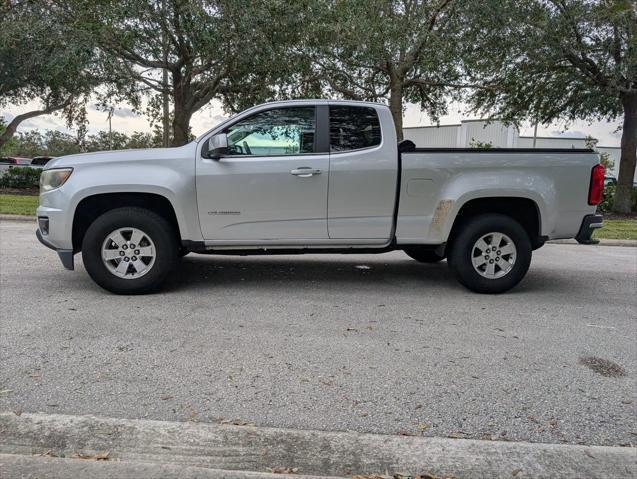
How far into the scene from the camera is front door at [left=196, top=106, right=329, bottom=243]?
5.41 m

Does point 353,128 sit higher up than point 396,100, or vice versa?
point 396,100

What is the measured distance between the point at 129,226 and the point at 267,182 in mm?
1471

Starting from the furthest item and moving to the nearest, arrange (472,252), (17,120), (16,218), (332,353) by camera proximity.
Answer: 1. (17,120)
2. (16,218)
3. (472,252)
4. (332,353)

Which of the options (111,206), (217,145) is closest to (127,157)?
(111,206)

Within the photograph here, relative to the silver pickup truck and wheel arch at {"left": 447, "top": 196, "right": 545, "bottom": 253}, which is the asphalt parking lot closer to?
the silver pickup truck

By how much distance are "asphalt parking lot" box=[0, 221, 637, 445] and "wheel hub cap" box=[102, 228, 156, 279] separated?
321mm

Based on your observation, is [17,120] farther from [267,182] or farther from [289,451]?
[289,451]

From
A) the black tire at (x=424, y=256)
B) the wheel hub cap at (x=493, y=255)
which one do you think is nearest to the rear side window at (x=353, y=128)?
the wheel hub cap at (x=493, y=255)

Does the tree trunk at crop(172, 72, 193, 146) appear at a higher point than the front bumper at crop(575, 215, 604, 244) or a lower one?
higher

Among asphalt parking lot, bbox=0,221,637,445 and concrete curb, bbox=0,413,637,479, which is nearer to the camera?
concrete curb, bbox=0,413,637,479

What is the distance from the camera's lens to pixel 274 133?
5586 mm

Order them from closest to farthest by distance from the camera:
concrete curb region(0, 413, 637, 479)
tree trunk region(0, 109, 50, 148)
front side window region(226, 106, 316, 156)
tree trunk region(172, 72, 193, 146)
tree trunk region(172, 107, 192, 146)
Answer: concrete curb region(0, 413, 637, 479) → front side window region(226, 106, 316, 156) → tree trunk region(172, 72, 193, 146) → tree trunk region(172, 107, 192, 146) → tree trunk region(0, 109, 50, 148)

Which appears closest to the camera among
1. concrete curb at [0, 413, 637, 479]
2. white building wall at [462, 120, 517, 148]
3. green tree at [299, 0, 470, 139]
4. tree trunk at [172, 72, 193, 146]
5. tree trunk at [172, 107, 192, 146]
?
concrete curb at [0, 413, 637, 479]

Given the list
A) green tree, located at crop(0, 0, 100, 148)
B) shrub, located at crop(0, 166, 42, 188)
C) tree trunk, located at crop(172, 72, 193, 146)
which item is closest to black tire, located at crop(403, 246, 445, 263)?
green tree, located at crop(0, 0, 100, 148)
